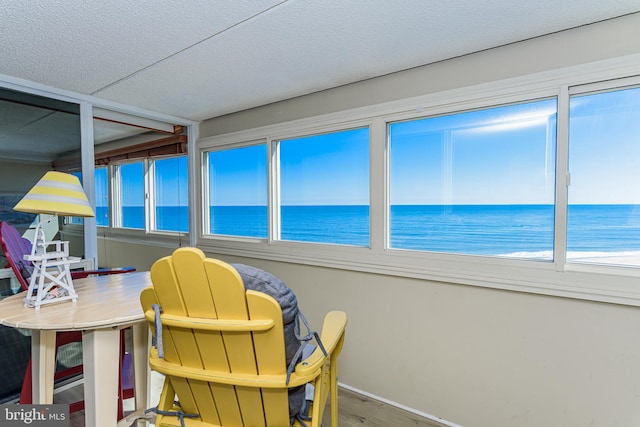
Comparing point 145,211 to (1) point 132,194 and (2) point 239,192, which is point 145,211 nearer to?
(1) point 132,194

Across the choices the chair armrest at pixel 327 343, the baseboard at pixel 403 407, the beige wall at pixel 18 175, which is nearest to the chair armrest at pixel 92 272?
the beige wall at pixel 18 175

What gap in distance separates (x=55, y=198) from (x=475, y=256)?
2171mm

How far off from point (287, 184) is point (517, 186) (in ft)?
5.73

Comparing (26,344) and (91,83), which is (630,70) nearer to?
(91,83)

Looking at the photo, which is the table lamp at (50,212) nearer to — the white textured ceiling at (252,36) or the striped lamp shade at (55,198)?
the striped lamp shade at (55,198)

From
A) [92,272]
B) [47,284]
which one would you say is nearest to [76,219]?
[92,272]

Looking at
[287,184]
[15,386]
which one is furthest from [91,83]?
[15,386]

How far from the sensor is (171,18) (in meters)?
1.50

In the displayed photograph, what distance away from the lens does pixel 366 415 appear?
2094 millimetres

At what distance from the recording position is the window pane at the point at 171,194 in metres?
3.58

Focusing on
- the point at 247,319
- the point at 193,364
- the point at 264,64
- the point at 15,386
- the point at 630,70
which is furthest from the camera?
the point at 15,386

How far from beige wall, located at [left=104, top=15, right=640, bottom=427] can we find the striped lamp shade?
1590 mm

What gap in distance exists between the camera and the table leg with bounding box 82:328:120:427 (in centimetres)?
135

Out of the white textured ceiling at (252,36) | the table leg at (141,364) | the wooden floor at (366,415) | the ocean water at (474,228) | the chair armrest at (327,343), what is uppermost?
the white textured ceiling at (252,36)
